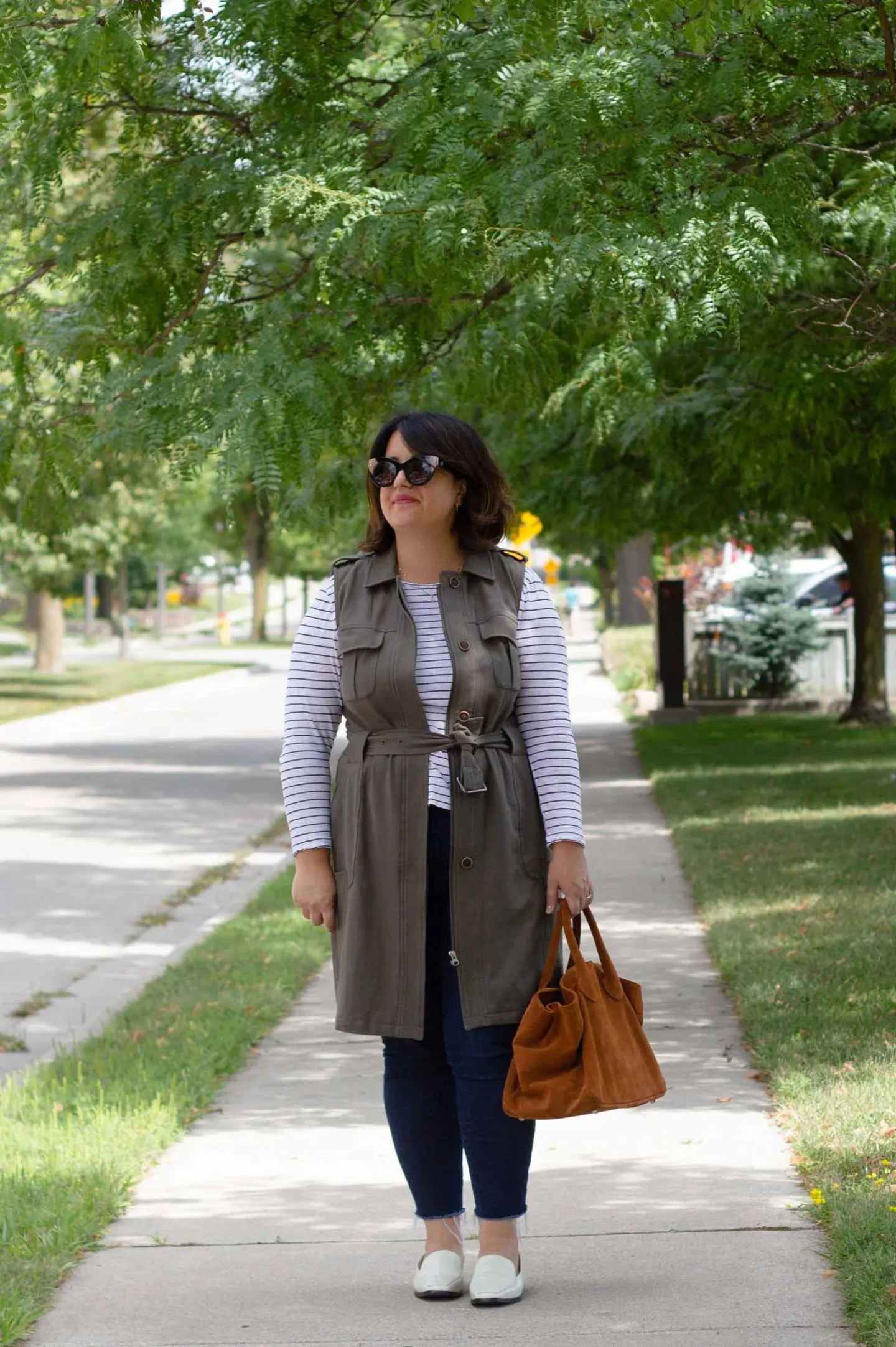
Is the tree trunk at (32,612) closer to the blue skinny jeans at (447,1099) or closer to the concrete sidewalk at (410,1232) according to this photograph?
the concrete sidewalk at (410,1232)

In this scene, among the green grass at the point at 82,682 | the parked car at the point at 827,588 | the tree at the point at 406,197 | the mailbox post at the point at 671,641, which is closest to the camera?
the tree at the point at 406,197

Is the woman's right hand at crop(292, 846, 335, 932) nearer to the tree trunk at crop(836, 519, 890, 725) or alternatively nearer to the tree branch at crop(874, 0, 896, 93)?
the tree branch at crop(874, 0, 896, 93)

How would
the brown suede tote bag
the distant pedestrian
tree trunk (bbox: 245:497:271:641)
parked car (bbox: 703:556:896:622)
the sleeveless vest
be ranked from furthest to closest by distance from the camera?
the distant pedestrian, tree trunk (bbox: 245:497:271:641), parked car (bbox: 703:556:896:622), the sleeveless vest, the brown suede tote bag

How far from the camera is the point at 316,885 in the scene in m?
3.86

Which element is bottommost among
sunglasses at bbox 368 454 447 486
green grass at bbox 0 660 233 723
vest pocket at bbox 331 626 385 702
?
green grass at bbox 0 660 233 723

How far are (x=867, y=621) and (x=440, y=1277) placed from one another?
17.5 meters

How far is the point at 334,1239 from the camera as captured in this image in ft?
14.6

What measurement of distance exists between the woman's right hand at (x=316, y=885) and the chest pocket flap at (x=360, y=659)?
0.34m

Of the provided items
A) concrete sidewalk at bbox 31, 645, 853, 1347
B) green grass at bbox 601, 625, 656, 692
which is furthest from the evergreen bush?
concrete sidewalk at bbox 31, 645, 853, 1347

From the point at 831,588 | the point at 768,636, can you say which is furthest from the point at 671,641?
the point at 831,588

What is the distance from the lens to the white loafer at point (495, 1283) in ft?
12.8

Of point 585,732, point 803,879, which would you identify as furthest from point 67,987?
point 585,732

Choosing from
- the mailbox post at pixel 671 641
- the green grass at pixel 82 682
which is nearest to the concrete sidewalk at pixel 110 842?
the green grass at pixel 82 682

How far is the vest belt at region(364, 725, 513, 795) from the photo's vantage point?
3754mm
